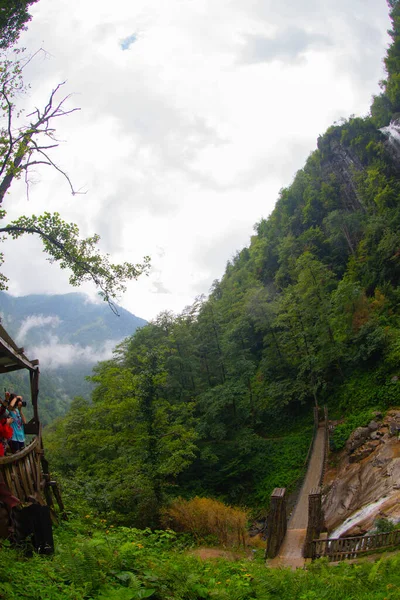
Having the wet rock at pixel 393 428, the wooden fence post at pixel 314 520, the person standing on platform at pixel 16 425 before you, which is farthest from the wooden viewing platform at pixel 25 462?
the wet rock at pixel 393 428

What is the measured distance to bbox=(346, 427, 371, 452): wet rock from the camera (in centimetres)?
2103

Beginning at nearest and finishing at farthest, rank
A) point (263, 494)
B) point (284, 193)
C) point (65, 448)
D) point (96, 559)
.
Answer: point (96, 559), point (263, 494), point (65, 448), point (284, 193)

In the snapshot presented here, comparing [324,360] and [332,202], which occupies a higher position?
[332,202]

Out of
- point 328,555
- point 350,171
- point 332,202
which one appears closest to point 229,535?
point 328,555

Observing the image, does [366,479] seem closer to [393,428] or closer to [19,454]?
[393,428]

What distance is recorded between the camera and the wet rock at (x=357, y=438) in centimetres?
2103

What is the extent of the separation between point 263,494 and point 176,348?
1307 centimetres

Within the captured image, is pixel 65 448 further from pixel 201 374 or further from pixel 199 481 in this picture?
pixel 201 374

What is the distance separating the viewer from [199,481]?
25.0 metres

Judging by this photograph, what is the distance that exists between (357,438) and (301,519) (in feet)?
21.7

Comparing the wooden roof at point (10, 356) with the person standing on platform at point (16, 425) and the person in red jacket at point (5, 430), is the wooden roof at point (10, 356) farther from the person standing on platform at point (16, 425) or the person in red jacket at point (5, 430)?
the person in red jacket at point (5, 430)

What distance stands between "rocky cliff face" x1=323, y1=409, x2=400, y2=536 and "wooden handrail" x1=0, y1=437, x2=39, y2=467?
10685 mm

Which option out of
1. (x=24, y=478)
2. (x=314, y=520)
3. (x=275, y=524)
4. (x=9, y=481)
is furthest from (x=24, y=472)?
(x=314, y=520)

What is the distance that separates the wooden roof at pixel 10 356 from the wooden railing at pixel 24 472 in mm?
1636
